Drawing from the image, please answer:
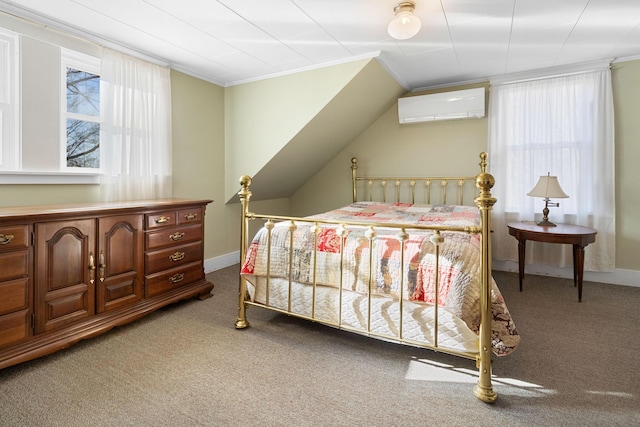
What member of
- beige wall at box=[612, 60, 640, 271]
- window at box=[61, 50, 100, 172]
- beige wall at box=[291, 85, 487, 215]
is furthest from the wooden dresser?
beige wall at box=[612, 60, 640, 271]

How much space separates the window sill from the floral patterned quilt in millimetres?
1547

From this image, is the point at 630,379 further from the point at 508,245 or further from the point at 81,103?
the point at 81,103

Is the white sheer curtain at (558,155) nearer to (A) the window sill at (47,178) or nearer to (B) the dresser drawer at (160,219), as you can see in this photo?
(B) the dresser drawer at (160,219)

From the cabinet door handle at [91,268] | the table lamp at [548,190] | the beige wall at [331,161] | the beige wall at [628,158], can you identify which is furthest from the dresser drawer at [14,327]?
the beige wall at [628,158]

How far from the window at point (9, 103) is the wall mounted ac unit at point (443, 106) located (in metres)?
3.59

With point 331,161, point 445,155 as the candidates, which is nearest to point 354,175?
point 331,161

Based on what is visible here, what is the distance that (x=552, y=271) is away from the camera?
143 inches

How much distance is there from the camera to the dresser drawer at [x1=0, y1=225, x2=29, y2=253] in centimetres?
175

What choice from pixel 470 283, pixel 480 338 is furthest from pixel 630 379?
pixel 470 283

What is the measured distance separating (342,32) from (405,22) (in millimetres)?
658

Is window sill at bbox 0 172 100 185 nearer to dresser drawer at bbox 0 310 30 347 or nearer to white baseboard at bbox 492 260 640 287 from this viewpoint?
dresser drawer at bbox 0 310 30 347

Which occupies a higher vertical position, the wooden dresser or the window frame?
the window frame

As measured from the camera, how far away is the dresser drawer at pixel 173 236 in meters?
2.54

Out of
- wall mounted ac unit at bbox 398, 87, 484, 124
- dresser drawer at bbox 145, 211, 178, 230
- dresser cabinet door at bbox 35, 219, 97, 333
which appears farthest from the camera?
wall mounted ac unit at bbox 398, 87, 484, 124
